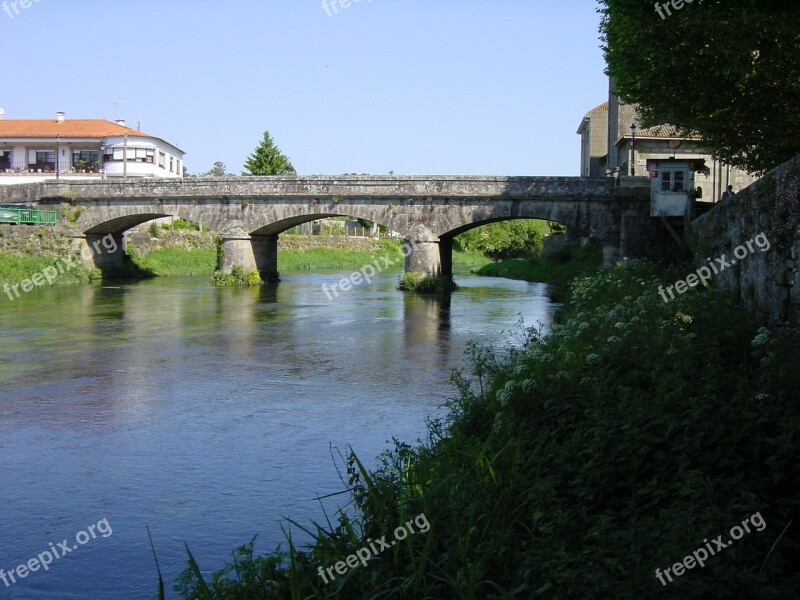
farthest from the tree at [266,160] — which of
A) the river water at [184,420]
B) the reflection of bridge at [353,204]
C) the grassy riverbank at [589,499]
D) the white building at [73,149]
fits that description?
the grassy riverbank at [589,499]

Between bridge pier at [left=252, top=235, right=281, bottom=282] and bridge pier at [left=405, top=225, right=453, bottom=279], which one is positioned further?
bridge pier at [left=252, top=235, right=281, bottom=282]

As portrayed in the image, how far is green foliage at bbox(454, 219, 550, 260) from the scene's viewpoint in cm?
6831

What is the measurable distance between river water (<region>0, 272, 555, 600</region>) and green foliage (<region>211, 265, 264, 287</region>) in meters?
11.6

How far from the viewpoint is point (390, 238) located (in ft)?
238

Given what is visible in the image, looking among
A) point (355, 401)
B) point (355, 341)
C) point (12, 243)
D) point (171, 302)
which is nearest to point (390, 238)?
point (12, 243)

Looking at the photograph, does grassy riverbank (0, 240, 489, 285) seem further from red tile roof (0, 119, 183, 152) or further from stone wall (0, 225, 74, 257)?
red tile roof (0, 119, 183, 152)

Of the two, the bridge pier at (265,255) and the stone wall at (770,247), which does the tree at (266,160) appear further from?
the stone wall at (770,247)

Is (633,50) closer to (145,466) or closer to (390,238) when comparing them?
→ (145,466)

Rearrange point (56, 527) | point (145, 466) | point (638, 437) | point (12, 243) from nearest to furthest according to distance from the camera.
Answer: point (638, 437) < point (56, 527) < point (145, 466) < point (12, 243)

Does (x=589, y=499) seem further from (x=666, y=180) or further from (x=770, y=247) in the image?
(x=666, y=180)

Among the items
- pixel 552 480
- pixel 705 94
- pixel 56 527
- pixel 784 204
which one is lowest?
pixel 56 527

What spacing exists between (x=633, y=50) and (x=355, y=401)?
36.5ft

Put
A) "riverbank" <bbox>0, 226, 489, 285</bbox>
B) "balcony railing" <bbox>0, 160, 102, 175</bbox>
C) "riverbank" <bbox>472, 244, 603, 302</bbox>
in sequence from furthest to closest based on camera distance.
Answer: "balcony railing" <bbox>0, 160, 102, 175</bbox>
"riverbank" <bbox>0, 226, 489, 285</bbox>
"riverbank" <bbox>472, 244, 603, 302</bbox>

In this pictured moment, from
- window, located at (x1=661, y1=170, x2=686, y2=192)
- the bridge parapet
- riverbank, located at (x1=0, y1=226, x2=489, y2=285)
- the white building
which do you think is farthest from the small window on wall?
the white building
